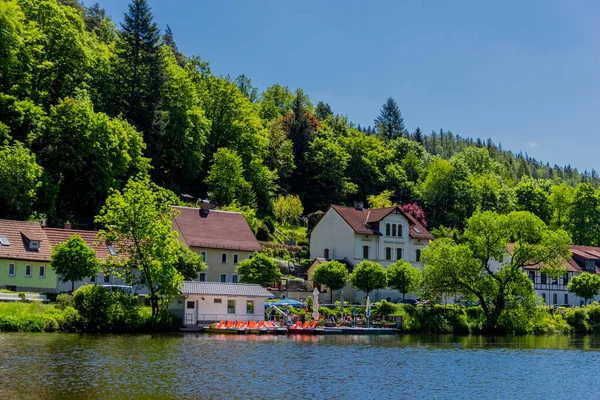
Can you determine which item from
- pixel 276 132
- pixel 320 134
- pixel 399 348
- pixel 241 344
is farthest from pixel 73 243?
pixel 320 134

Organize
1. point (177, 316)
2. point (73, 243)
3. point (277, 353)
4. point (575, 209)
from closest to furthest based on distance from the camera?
1. point (277, 353)
2. point (73, 243)
3. point (177, 316)
4. point (575, 209)

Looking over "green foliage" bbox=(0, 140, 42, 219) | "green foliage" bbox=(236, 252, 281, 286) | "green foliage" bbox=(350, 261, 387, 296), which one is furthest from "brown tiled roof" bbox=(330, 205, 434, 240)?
"green foliage" bbox=(0, 140, 42, 219)

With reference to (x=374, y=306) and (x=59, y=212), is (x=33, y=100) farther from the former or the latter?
(x=374, y=306)

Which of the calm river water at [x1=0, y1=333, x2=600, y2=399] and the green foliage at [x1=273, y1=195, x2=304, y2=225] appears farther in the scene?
the green foliage at [x1=273, y1=195, x2=304, y2=225]

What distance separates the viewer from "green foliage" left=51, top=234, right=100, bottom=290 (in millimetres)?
54938

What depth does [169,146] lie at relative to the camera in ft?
332

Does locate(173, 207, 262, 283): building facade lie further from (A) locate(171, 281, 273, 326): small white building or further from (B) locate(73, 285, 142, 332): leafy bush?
(B) locate(73, 285, 142, 332): leafy bush

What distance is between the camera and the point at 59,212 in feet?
263

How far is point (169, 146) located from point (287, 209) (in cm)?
2007

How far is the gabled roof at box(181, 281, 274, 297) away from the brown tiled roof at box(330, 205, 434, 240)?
81.7ft

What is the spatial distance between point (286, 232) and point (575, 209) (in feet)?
171

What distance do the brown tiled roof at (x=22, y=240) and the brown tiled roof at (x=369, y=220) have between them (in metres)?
37.5

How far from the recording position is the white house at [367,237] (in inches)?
3450

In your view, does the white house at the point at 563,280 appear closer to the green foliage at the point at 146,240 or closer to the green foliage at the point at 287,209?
the green foliage at the point at 287,209
